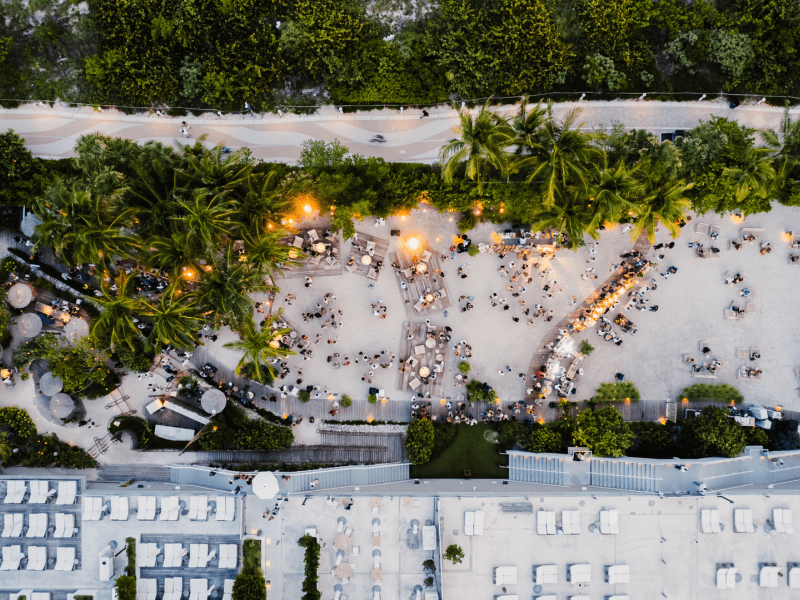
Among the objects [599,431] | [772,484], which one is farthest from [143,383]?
[772,484]

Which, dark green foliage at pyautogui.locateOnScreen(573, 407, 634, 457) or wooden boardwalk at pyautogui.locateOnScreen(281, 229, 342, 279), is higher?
wooden boardwalk at pyautogui.locateOnScreen(281, 229, 342, 279)

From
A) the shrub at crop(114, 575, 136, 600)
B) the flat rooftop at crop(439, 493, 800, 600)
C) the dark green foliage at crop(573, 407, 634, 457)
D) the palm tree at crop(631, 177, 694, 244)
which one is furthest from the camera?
the dark green foliage at crop(573, 407, 634, 457)

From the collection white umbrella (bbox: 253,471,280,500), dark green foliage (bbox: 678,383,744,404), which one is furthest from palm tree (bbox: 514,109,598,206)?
white umbrella (bbox: 253,471,280,500)

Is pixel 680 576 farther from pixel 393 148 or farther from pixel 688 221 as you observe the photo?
pixel 393 148

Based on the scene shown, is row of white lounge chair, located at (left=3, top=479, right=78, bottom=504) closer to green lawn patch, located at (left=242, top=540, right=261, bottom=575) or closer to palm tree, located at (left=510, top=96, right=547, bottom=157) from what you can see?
green lawn patch, located at (left=242, top=540, right=261, bottom=575)

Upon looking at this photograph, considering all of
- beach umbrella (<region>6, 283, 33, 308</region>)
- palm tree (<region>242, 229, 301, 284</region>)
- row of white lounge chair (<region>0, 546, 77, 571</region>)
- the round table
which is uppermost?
palm tree (<region>242, 229, 301, 284</region>)

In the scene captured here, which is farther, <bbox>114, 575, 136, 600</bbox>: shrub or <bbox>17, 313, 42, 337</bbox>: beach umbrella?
<bbox>17, 313, 42, 337</bbox>: beach umbrella
